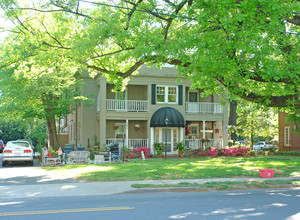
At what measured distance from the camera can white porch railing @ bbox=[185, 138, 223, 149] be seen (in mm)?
29850

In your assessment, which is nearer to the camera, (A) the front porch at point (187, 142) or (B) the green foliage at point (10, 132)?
(A) the front porch at point (187, 142)

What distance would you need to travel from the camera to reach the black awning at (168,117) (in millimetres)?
27812

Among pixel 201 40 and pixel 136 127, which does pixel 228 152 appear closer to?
pixel 136 127

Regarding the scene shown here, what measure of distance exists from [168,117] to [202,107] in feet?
13.9

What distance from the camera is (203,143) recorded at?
98.3 ft

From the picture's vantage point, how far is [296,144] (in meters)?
35.2

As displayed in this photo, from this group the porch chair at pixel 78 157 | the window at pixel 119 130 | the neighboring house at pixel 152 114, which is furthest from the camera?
the window at pixel 119 130

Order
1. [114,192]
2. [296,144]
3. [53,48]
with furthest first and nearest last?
1. [296,144]
2. [53,48]
3. [114,192]

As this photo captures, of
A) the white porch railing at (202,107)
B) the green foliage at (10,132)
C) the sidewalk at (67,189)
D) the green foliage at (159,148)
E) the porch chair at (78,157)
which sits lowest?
the sidewalk at (67,189)

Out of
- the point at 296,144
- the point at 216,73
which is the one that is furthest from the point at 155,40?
the point at 296,144

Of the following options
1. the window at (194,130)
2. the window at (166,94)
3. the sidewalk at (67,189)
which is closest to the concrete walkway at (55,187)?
the sidewalk at (67,189)

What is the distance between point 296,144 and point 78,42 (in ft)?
89.5

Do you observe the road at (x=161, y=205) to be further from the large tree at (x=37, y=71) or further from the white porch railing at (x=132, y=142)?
the white porch railing at (x=132, y=142)

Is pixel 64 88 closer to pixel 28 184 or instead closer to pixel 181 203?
pixel 28 184
